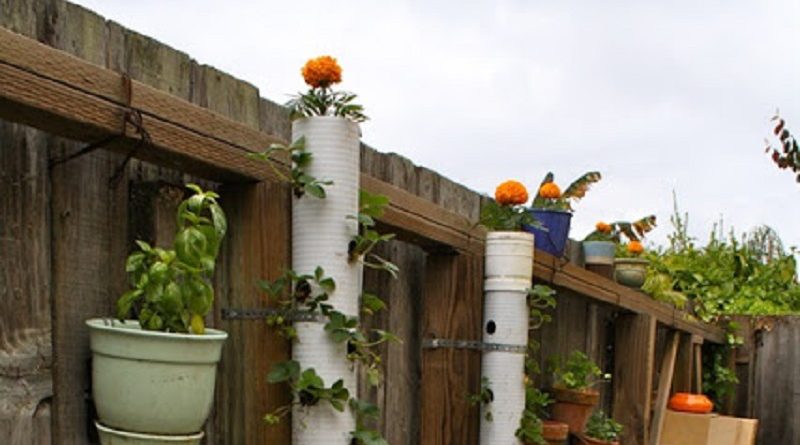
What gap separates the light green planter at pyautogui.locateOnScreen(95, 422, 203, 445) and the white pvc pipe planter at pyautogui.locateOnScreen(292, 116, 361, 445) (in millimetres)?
440

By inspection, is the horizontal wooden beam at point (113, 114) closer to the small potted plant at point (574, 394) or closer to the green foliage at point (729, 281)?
the small potted plant at point (574, 394)

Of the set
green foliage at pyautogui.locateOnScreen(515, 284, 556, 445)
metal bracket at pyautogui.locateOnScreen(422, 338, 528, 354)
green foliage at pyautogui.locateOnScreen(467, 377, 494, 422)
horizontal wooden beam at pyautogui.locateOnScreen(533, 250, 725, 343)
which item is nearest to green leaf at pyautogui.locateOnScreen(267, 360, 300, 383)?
metal bracket at pyautogui.locateOnScreen(422, 338, 528, 354)

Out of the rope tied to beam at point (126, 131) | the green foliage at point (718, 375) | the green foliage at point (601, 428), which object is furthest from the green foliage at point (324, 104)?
the green foliage at point (718, 375)

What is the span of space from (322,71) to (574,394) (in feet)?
6.27

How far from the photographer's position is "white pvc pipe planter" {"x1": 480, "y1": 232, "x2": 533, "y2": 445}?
261 cm

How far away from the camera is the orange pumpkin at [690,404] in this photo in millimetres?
4816

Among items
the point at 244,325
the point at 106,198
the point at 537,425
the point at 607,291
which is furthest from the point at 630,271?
the point at 106,198

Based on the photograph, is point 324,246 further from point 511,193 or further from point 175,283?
point 511,193

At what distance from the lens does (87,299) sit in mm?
1396

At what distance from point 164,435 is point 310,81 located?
2.49 feet

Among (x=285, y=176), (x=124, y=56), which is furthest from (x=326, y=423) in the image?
(x=124, y=56)

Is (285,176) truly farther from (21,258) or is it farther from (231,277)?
(21,258)

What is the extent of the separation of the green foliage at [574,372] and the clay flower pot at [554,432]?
0.68 ft

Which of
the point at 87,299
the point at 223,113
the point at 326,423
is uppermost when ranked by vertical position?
the point at 223,113
